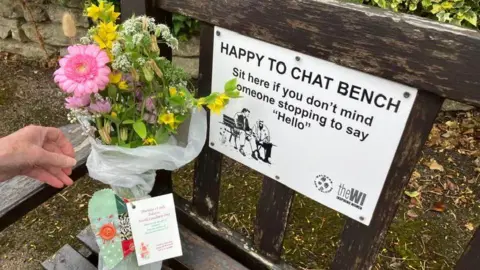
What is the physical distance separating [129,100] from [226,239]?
24.6 inches

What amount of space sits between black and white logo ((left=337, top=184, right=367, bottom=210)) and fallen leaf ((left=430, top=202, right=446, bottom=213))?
1.41 meters

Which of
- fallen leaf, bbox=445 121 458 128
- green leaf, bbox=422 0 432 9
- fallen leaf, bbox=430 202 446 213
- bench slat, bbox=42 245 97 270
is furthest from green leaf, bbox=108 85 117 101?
fallen leaf, bbox=445 121 458 128

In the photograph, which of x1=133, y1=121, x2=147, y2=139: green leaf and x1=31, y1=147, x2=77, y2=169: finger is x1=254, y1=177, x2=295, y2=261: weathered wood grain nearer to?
x1=133, y1=121, x2=147, y2=139: green leaf

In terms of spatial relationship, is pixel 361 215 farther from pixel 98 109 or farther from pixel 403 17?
pixel 98 109

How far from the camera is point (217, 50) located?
1150mm

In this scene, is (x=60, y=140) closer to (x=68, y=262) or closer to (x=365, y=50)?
(x=68, y=262)

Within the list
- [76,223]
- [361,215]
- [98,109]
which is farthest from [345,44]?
[76,223]

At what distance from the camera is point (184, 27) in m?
2.73

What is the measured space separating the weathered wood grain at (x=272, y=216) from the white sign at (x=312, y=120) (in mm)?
49

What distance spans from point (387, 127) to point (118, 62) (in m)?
0.58

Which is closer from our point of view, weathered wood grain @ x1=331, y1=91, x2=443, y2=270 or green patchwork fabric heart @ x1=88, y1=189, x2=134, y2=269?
weathered wood grain @ x1=331, y1=91, x2=443, y2=270

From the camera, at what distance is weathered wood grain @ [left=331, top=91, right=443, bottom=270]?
2.90 feet

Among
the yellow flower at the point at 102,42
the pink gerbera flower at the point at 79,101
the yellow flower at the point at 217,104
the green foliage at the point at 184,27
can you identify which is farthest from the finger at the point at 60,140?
the green foliage at the point at 184,27

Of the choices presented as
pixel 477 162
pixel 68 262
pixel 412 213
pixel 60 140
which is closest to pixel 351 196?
pixel 60 140
